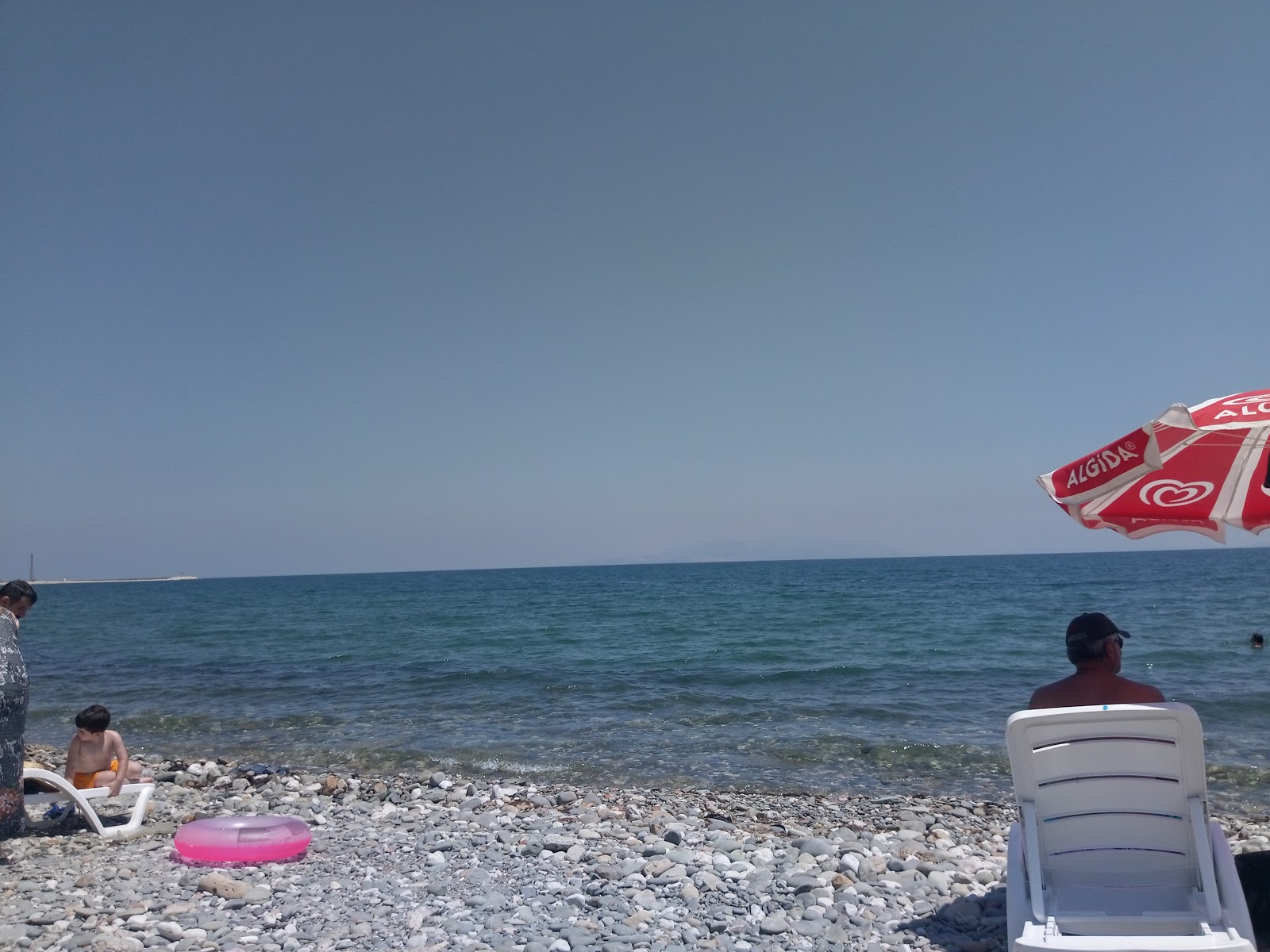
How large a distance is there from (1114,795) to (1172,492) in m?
1.63

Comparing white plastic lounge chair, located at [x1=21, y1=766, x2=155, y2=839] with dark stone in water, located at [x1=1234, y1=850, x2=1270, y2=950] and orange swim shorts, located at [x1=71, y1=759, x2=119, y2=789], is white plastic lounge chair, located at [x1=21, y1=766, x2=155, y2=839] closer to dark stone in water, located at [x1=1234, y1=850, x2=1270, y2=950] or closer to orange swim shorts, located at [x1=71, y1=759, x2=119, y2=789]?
orange swim shorts, located at [x1=71, y1=759, x2=119, y2=789]

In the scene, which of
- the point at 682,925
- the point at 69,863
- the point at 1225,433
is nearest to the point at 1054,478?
the point at 1225,433

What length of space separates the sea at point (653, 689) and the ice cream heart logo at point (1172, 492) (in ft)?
18.2

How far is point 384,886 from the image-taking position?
5754 millimetres

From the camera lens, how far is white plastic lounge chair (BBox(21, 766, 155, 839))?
261 inches

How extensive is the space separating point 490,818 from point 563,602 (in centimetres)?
4097

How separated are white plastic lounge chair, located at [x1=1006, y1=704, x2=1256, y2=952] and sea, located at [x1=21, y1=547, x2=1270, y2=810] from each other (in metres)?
5.70

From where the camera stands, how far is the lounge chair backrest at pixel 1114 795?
144 inches

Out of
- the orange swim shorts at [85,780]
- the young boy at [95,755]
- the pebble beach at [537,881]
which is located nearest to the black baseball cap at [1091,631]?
the pebble beach at [537,881]

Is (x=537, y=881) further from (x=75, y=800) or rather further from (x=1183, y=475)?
(x=1183, y=475)

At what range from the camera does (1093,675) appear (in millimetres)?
4410

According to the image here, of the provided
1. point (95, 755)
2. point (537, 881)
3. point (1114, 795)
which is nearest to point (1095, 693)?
point (1114, 795)

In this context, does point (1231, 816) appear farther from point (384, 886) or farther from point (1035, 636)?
point (1035, 636)

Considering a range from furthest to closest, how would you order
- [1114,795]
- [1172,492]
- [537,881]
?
[537,881], [1172,492], [1114,795]
